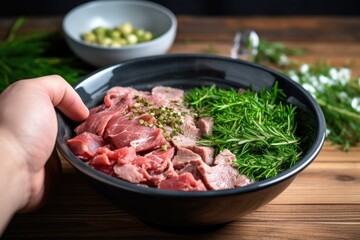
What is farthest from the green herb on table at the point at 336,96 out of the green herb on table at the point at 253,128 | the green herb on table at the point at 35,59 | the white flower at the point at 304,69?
the green herb on table at the point at 35,59

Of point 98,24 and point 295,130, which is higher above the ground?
point 295,130

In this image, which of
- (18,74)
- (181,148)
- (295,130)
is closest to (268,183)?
(181,148)

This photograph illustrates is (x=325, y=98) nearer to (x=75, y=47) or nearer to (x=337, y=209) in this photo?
(x=337, y=209)

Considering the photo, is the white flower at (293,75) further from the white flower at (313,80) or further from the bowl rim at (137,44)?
the bowl rim at (137,44)

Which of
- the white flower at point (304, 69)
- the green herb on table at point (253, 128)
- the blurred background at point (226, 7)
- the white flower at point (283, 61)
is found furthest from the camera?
the blurred background at point (226, 7)

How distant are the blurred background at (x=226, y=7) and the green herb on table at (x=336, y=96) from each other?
112 cm

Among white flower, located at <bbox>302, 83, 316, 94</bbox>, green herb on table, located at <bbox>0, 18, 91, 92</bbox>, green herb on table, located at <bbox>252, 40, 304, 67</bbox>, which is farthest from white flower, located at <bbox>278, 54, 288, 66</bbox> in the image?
green herb on table, located at <bbox>0, 18, 91, 92</bbox>

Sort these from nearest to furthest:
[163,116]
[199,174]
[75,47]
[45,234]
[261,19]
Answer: [199,174]
[45,234]
[163,116]
[75,47]
[261,19]

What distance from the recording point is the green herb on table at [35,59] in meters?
2.21

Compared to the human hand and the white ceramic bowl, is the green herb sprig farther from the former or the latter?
the human hand

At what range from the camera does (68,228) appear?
5.08 ft

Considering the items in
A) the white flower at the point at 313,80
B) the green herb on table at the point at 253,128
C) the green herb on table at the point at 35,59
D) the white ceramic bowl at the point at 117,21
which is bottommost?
the green herb on table at the point at 35,59

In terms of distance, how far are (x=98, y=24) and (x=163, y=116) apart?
4.44 feet

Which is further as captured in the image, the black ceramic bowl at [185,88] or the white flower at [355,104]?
the white flower at [355,104]
